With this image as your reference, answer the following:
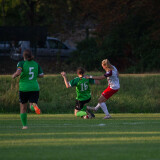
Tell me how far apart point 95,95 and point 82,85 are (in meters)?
5.37

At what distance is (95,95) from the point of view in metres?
19.8

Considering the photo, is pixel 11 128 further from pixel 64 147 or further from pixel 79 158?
pixel 79 158

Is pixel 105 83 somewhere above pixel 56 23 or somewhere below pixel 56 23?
below

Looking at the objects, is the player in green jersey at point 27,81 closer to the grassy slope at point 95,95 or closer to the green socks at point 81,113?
the green socks at point 81,113

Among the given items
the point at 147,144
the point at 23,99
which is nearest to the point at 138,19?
the point at 23,99

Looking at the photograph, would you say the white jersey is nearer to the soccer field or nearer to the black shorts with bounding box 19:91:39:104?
the soccer field

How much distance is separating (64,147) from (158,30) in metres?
20.7

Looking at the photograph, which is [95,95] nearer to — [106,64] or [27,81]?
[106,64]

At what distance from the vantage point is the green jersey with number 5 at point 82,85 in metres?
14.5

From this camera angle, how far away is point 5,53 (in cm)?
2555

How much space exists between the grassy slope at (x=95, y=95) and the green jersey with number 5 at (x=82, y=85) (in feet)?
13.7

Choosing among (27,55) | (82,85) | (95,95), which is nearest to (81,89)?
(82,85)

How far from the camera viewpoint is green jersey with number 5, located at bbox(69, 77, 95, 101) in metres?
14.5

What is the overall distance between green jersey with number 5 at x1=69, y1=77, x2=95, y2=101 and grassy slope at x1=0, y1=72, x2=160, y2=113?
4.17 m
